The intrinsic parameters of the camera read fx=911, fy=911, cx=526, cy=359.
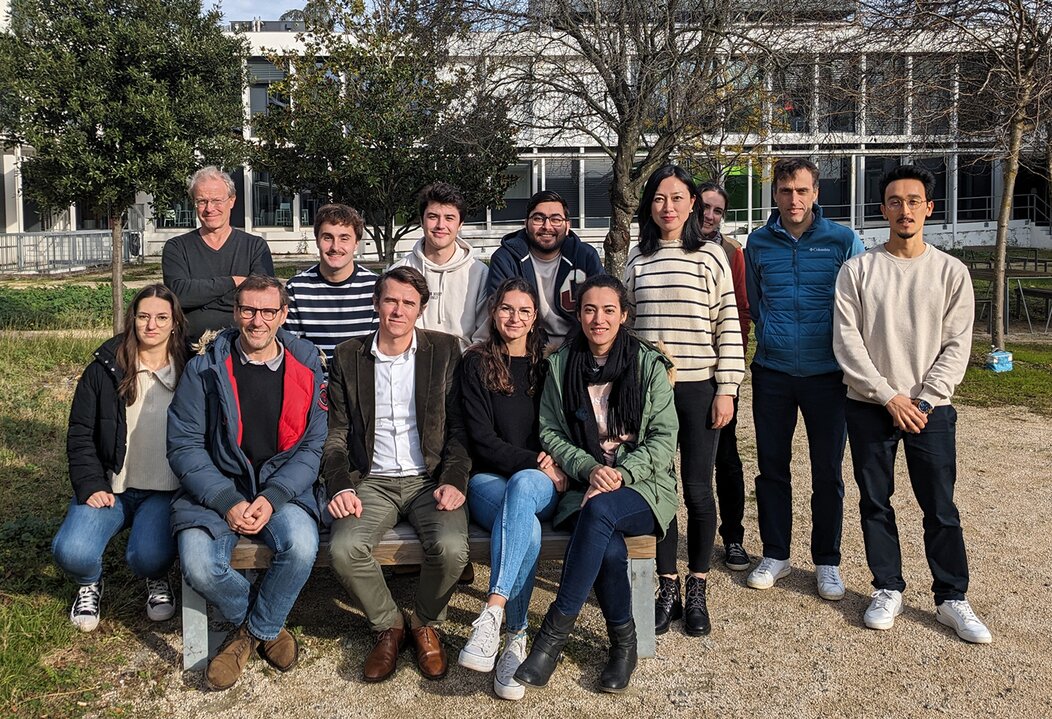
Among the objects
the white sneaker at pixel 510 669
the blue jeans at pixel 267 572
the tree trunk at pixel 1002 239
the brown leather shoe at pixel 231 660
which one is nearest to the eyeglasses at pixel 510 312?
the blue jeans at pixel 267 572

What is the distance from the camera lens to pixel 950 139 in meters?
12.5

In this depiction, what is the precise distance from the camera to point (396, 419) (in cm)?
411

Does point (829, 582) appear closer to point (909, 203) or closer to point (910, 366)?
point (910, 366)

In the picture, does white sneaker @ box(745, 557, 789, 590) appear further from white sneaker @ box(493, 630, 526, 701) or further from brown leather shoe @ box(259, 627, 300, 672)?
brown leather shoe @ box(259, 627, 300, 672)

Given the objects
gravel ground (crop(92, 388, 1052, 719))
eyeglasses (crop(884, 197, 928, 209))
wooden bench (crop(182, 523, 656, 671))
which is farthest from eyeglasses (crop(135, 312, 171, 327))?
eyeglasses (crop(884, 197, 928, 209))

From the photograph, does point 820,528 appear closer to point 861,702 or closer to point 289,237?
point 861,702

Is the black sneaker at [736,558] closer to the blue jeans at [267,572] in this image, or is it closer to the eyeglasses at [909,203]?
the eyeglasses at [909,203]

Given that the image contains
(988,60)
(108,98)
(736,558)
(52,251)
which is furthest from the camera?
(52,251)

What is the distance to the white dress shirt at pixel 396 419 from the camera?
4.08 meters

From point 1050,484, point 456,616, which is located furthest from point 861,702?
point 1050,484

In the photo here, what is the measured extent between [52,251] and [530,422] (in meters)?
27.0

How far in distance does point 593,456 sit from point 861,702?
1.40 m

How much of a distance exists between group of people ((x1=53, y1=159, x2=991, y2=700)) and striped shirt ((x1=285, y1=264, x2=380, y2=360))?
0.07ft

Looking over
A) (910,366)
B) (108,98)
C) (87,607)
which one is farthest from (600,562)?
(108,98)
